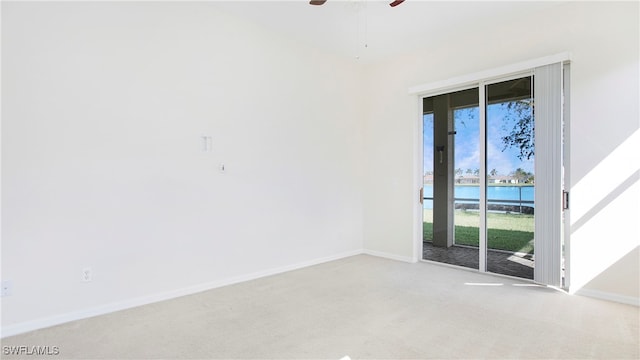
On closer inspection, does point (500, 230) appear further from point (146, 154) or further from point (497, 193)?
point (146, 154)

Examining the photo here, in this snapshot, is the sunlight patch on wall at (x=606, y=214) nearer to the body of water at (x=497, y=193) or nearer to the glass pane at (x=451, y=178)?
the body of water at (x=497, y=193)

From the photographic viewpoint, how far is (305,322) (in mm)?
2629

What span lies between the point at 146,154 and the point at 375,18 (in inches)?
109

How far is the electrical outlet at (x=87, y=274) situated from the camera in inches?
108

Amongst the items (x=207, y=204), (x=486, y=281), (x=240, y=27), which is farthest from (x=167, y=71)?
(x=486, y=281)

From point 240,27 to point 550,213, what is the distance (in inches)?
151

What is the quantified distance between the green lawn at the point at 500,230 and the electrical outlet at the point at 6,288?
4.43 m

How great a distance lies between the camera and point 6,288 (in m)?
2.44

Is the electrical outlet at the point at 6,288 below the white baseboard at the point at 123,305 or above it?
above

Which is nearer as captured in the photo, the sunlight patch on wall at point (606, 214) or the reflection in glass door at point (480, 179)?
the sunlight patch on wall at point (606, 214)

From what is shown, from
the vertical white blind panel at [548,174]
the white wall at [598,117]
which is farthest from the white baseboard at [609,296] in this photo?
the vertical white blind panel at [548,174]

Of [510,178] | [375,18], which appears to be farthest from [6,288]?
[510,178]
